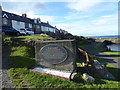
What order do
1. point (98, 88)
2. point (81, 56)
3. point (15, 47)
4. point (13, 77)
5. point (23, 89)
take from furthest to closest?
point (15, 47)
point (81, 56)
point (13, 77)
point (98, 88)
point (23, 89)

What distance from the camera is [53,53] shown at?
27.6 ft

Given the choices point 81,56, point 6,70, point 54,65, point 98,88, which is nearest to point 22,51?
point 6,70

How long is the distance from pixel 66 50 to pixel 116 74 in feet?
15.4

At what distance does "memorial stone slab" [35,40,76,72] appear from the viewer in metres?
8.24

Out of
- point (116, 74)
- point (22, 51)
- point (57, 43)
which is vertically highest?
point (57, 43)

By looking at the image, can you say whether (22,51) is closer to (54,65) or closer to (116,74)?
(54,65)

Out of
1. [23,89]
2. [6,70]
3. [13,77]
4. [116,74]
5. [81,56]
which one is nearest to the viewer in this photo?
[23,89]

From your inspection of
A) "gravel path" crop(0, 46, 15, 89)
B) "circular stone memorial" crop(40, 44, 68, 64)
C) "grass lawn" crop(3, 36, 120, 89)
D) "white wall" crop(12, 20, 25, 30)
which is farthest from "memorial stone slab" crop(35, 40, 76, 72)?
"white wall" crop(12, 20, 25, 30)

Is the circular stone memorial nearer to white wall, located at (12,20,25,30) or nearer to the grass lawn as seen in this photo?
the grass lawn

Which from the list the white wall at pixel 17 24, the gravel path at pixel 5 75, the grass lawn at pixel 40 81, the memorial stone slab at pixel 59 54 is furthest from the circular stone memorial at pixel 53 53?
the white wall at pixel 17 24

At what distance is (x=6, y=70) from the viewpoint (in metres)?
8.16

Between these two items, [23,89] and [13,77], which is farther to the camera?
[13,77]

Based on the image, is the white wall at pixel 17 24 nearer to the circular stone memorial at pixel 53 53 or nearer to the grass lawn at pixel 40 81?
the grass lawn at pixel 40 81

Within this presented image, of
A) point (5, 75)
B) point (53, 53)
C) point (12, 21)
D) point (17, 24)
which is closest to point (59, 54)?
point (53, 53)
